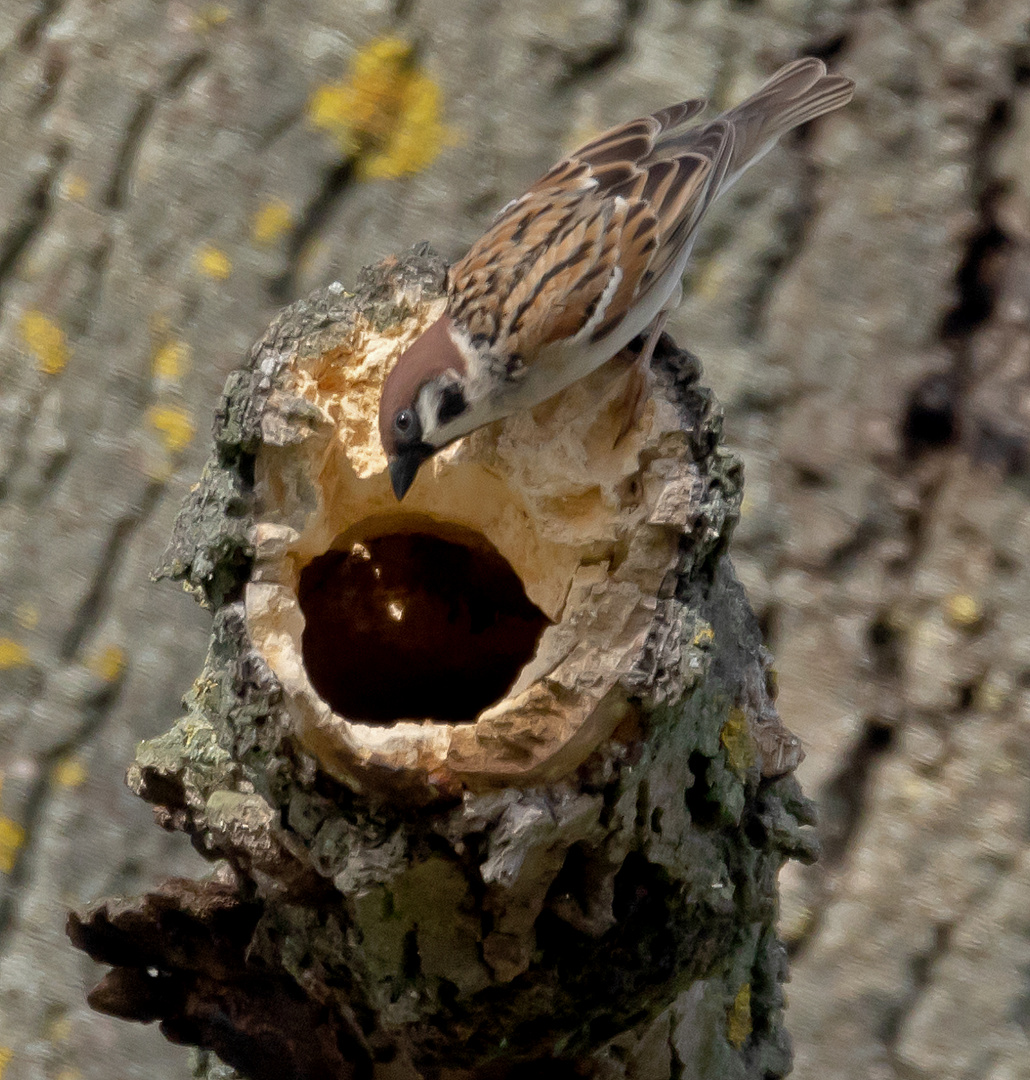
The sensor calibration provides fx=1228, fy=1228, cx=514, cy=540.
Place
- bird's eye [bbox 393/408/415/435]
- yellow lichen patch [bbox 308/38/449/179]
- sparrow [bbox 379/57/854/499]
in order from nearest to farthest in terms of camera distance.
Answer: bird's eye [bbox 393/408/415/435] → sparrow [bbox 379/57/854/499] → yellow lichen patch [bbox 308/38/449/179]

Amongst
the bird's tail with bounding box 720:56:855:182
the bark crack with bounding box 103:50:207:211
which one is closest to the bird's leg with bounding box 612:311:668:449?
the bird's tail with bounding box 720:56:855:182

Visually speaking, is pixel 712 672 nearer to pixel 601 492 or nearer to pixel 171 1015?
pixel 601 492

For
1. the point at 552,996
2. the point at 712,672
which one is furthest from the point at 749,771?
the point at 552,996

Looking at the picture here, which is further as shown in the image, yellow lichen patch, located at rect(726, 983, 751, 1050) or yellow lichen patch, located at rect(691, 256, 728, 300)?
yellow lichen patch, located at rect(691, 256, 728, 300)

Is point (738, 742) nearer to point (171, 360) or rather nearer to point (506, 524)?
point (506, 524)

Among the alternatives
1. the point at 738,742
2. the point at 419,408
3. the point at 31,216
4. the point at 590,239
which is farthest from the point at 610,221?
the point at 31,216

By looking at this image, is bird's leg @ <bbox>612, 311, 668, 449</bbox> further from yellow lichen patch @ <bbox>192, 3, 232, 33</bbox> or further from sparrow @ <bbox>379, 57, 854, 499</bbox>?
yellow lichen patch @ <bbox>192, 3, 232, 33</bbox>

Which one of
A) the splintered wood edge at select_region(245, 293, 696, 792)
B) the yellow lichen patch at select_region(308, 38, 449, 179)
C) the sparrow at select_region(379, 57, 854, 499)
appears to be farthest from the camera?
the yellow lichen patch at select_region(308, 38, 449, 179)
